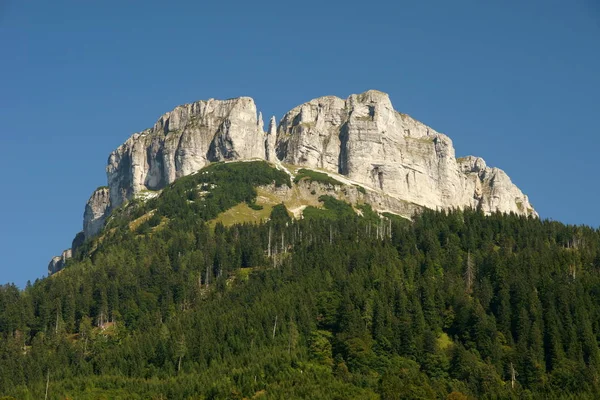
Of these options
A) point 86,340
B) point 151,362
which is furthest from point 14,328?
point 151,362

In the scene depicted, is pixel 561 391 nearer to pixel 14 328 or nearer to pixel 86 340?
pixel 86 340

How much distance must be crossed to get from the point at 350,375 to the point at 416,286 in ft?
126

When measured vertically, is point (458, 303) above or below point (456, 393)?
above

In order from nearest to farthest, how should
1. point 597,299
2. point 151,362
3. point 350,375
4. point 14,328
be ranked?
point 350,375
point 151,362
point 597,299
point 14,328

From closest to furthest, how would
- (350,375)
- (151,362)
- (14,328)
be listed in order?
(350,375) < (151,362) < (14,328)

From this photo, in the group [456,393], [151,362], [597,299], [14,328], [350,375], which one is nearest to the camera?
[456,393]

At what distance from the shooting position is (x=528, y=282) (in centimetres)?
18300

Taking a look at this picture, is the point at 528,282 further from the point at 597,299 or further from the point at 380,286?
the point at 380,286

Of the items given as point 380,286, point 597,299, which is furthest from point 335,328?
point 597,299

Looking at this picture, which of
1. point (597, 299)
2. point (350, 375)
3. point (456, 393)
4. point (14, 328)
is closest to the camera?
point (456, 393)

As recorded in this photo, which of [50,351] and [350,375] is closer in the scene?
[350,375]

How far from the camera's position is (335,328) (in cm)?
17200

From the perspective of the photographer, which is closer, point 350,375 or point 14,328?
point 350,375

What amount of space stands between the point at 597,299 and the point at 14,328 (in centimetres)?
11302
